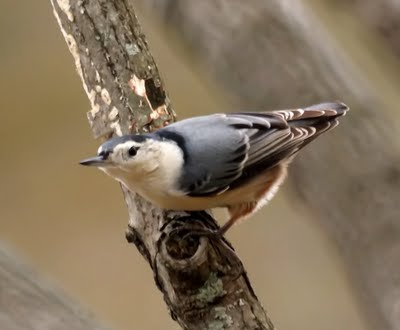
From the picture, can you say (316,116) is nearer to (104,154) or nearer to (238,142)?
(238,142)

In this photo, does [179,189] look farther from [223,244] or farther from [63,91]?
[63,91]

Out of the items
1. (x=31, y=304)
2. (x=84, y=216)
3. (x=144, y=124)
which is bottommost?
(x=31, y=304)

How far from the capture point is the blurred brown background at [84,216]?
9.53 ft

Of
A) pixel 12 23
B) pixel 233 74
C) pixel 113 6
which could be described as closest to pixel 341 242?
pixel 233 74

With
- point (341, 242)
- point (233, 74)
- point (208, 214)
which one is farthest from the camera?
point (208, 214)

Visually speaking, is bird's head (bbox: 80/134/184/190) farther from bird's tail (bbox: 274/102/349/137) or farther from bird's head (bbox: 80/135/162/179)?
bird's tail (bbox: 274/102/349/137)

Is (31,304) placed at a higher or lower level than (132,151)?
lower

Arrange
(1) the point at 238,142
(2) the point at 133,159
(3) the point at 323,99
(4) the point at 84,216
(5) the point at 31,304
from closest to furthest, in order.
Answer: (5) the point at 31,304
(3) the point at 323,99
(2) the point at 133,159
(1) the point at 238,142
(4) the point at 84,216

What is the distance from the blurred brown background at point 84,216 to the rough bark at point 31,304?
2.26m

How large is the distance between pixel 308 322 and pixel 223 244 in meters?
1.91

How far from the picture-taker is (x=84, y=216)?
3.19 m

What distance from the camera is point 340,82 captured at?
0.95m

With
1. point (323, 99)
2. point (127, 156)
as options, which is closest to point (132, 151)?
point (127, 156)

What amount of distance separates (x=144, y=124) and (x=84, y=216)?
2.05m
